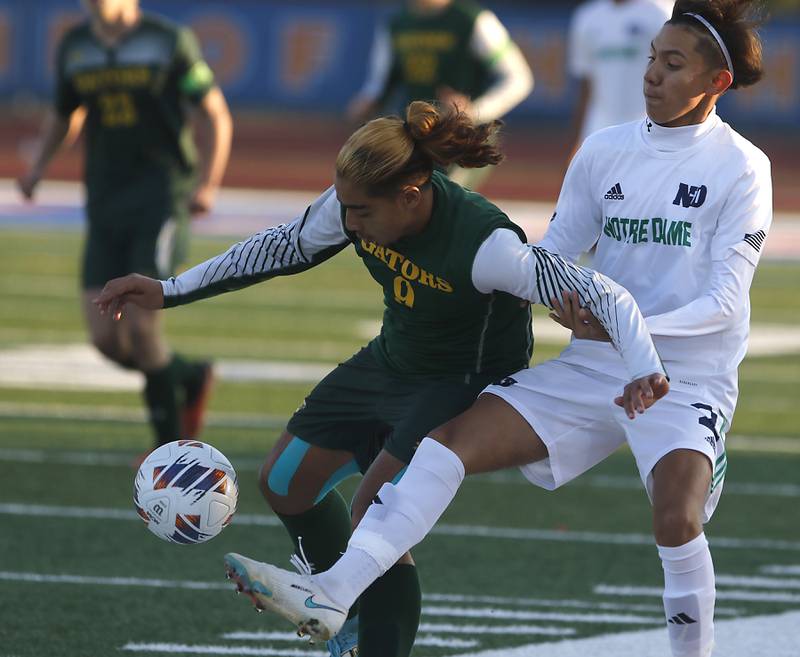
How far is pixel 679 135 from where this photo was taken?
16.2 feet

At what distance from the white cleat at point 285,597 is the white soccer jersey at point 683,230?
107 cm

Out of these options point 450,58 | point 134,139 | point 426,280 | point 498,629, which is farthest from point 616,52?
point 426,280

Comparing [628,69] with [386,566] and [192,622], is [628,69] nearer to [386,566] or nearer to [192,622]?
[192,622]

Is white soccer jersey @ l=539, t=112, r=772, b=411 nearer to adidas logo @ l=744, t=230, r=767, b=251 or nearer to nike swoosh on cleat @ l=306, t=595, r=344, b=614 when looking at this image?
adidas logo @ l=744, t=230, r=767, b=251

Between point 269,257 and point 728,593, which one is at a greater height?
point 269,257

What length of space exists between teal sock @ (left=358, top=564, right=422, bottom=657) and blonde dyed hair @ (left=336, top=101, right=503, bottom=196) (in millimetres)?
1041

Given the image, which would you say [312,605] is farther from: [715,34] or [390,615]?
[715,34]

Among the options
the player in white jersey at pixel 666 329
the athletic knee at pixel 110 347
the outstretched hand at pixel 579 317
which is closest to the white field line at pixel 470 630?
the player in white jersey at pixel 666 329

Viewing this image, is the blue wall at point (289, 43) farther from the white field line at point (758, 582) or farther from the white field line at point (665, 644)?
the white field line at point (665, 644)

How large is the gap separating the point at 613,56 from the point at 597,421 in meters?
6.68

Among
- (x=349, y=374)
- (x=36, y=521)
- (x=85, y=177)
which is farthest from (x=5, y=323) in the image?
(x=349, y=374)

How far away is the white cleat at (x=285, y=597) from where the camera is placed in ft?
14.1

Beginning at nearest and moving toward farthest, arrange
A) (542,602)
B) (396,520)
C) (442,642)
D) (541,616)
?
(396,520), (442,642), (541,616), (542,602)

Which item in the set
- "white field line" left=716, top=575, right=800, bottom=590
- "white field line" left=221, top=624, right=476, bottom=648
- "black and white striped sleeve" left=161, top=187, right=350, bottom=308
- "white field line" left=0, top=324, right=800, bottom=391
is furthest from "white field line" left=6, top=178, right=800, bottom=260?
"black and white striped sleeve" left=161, top=187, right=350, bottom=308
